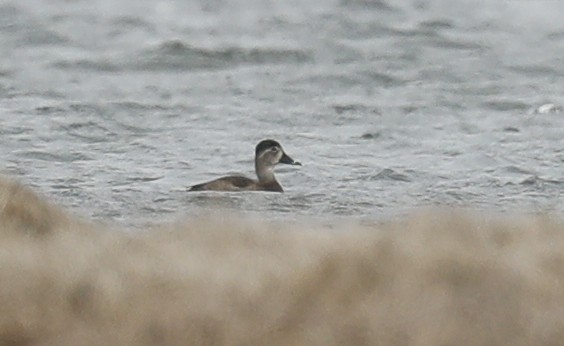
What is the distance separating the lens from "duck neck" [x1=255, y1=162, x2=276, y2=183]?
52.5 feet

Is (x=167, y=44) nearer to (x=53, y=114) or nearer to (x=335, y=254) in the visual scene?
(x=53, y=114)

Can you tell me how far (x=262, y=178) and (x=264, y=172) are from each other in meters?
0.14

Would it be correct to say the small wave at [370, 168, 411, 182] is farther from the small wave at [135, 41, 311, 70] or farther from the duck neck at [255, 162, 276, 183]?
the small wave at [135, 41, 311, 70]

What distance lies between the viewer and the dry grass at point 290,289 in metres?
8.02

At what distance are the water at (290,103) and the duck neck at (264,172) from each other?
26 centimetres

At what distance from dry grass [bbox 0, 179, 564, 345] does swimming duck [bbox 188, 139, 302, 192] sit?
20.3 feet

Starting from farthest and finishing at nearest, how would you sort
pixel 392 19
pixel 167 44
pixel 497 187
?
1. pixel 392 19
2. pixel 167 44
3. pixel 497 187

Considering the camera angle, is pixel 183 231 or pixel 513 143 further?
pixel 513 143

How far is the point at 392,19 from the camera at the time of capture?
91.4 ft

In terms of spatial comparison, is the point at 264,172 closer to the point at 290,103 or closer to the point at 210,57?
the point at 290,103

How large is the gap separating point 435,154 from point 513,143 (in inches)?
43.8

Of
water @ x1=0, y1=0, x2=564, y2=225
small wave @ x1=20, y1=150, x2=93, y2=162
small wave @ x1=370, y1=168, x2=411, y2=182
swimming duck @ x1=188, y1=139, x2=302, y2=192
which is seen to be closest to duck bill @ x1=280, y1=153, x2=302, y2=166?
swimming duck @ x1=188, y1=139, x2=302, y2=192

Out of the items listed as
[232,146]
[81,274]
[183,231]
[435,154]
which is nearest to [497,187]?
[435,154]

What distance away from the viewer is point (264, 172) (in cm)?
1614
